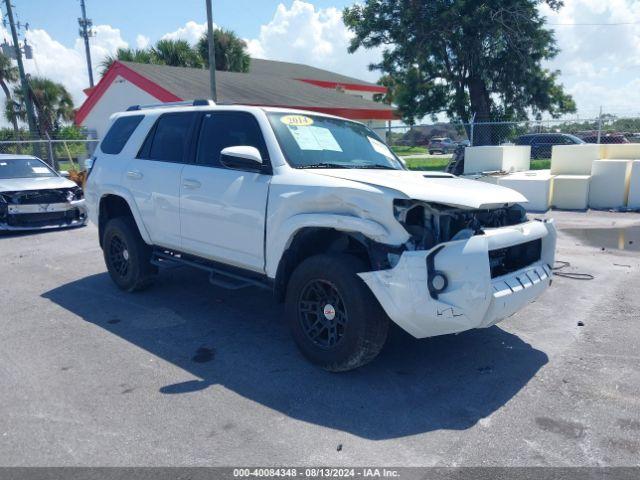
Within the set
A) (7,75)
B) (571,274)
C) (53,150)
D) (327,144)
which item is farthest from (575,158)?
(7,75)

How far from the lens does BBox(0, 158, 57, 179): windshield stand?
10742 millimetres

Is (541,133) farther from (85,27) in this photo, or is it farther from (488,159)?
(85,27)

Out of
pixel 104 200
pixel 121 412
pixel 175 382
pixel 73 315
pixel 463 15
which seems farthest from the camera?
pixel 463 15

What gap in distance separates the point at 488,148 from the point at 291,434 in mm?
11660

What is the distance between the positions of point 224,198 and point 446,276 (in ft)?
6.92

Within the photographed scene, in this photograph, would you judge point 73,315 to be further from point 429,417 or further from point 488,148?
point 488,148

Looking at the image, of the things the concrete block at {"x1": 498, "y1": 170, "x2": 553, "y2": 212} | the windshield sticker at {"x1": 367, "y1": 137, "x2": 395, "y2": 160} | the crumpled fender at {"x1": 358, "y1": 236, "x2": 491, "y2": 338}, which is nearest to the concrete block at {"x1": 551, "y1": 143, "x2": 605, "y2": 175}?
the concrete block at {"x1": 498, "y1": 170, "x2": 553, "y2": 212}

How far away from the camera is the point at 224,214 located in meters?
4.66

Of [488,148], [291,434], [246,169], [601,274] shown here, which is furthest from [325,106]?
[291,434]

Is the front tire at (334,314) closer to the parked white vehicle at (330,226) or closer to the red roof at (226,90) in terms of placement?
the parked white vehicle at (330,226)

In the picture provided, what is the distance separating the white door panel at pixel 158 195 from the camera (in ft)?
17.1

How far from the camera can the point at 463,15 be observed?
76.2 ft

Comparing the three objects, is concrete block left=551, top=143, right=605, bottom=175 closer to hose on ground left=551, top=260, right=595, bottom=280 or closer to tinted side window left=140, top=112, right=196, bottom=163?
hose on ground left=551, top=260, right=595, bottom=280

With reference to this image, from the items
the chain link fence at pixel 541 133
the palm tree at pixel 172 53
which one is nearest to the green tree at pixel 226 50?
the palm tree at pixel 172 53
